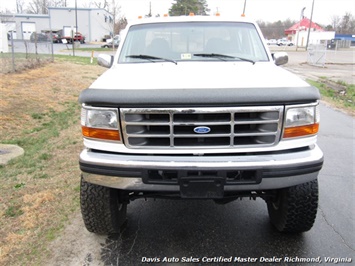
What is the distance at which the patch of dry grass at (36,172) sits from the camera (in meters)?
3.02

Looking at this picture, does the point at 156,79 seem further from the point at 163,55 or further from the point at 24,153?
the point at 24,153

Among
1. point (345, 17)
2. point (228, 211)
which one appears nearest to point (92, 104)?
point (228, 211)

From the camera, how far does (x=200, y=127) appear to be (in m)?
2.45

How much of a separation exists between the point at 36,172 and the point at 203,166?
9.78ft

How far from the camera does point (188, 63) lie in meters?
3.50

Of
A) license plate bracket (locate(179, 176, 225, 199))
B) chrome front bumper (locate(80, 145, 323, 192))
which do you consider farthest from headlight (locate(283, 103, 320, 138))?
license plate bracket (locate(179, 176, 225, 199))

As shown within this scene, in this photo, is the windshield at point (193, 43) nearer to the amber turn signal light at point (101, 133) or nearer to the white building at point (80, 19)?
the amber turn signal light at point (101, 133)

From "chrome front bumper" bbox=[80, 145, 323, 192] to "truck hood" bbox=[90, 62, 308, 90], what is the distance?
54 centimetres

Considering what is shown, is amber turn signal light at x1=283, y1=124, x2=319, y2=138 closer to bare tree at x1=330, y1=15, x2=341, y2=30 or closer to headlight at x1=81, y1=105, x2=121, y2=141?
headlight at x1=81, y1=105, x2=121, y2=141

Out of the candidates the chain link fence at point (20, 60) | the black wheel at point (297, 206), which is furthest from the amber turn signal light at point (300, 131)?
the chain link fence at point (20, 60)

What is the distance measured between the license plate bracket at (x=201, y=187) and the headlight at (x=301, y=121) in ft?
2.11

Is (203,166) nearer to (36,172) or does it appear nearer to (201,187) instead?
(201,187)

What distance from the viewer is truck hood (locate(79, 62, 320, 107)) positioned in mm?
2365

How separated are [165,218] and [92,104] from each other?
157 centimetres
